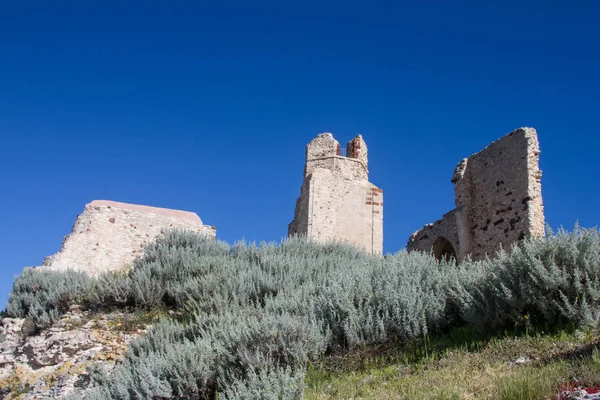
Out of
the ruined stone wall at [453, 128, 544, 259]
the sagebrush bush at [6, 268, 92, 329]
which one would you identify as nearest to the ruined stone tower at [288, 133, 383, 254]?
the ruined stone wall at [453, 128, 544, 259]

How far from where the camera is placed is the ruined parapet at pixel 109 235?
45.3 feet

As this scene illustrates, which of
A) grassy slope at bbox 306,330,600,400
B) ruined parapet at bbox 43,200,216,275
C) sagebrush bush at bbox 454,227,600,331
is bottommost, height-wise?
grassy slope at bbox 306,330,600,400

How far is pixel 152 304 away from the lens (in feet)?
31.0

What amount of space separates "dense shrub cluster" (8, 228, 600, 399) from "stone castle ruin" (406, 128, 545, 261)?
596 centimetres

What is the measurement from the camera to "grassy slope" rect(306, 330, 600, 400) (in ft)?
14.9

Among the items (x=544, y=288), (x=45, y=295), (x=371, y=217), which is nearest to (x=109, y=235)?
(x=45, y=295)

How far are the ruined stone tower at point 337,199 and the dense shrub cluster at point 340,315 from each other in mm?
9825

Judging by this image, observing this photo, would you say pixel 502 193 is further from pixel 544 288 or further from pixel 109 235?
pixel 109 235

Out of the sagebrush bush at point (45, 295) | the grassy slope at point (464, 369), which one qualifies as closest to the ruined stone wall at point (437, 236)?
the sagebrush bush at point (45, 295)

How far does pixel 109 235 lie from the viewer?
1442cm

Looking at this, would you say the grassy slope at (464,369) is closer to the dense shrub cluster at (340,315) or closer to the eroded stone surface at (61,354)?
the dense shrub cluster at (340,315)

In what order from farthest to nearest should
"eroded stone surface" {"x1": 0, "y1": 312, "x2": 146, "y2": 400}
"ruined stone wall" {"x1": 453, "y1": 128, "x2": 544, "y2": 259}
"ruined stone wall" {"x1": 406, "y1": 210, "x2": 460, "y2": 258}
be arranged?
"ruined stone wall" {"x1": 406, "y1": 210, "x2": 460, "y2": 258}
"ruined stone wall" {"x1": 453, "y1": 128, "x2": 544, "y2": 259}
"eroded stone surface" {"x1": 0, "y1": 312, "x2": 146, "y2": 400}

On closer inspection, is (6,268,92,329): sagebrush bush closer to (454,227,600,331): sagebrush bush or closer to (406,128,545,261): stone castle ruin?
(454,227,600,331): sagebrush bush

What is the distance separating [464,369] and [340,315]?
1.93 metres
